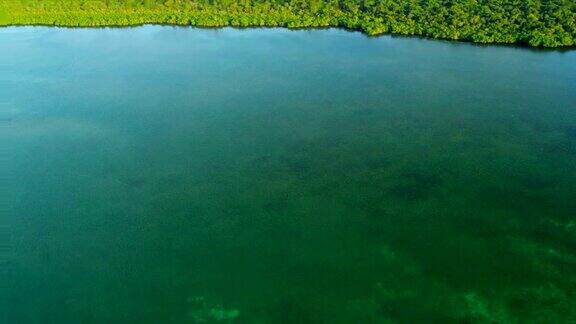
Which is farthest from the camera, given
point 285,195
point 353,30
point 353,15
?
point 353,15

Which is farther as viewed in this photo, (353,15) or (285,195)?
(353,15)

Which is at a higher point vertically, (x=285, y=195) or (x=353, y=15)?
(x=353, y=15)

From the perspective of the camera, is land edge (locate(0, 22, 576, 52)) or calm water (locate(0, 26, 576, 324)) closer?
calm water (locate(0, 26, 576, 324))

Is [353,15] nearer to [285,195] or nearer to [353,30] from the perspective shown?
[353,30]

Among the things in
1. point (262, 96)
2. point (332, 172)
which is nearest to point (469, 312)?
point (332, 172)

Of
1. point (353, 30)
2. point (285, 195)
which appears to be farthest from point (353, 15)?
point (285, 195)

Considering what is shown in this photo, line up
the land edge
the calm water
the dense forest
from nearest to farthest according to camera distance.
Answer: the calm water → the land edge → the dense forest
